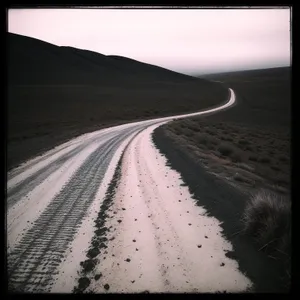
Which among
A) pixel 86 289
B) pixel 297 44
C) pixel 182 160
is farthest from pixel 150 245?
pixel 182 160

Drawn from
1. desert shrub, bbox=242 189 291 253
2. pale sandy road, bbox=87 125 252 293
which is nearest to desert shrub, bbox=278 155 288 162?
pale sandy road, bbox=87 125 252 293

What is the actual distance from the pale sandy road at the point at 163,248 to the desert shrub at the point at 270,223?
591 mm

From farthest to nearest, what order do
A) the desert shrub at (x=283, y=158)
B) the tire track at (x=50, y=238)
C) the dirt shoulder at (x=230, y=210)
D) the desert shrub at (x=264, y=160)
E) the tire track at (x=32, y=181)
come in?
the desert shrub at (x=283, y=158) < the desert shrub at (x=264, y=160) < the tire track at (x=32, y=181) < the tire track at (x=50, y=238) < the dirt shoulder at (x=230, y=210)

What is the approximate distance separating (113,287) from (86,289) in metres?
0.38

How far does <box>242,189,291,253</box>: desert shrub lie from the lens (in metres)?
3.87

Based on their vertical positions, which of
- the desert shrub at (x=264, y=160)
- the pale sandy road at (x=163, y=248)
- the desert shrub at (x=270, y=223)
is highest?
the desert shrub at (x=264, y=160)

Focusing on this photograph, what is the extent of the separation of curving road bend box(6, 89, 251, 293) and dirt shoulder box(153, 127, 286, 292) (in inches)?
7.7

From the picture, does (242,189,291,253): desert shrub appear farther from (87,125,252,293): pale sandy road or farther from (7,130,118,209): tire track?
(7,130,118,209): tire track

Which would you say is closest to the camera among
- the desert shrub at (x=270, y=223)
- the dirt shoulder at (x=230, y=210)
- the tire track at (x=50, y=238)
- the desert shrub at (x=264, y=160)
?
the dirt shoulder at (x=230, y=210)

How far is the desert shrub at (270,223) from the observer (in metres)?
3.87

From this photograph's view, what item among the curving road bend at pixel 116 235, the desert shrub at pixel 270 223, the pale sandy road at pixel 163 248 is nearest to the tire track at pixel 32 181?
the curving road bend at pixel 116 235

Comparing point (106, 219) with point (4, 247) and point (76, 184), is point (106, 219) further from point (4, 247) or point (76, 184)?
point (4, 247)

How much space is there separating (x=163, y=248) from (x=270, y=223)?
193 cm

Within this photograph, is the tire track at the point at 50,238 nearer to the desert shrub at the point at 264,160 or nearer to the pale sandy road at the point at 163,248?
the pale sandy road at the point at 163,248
